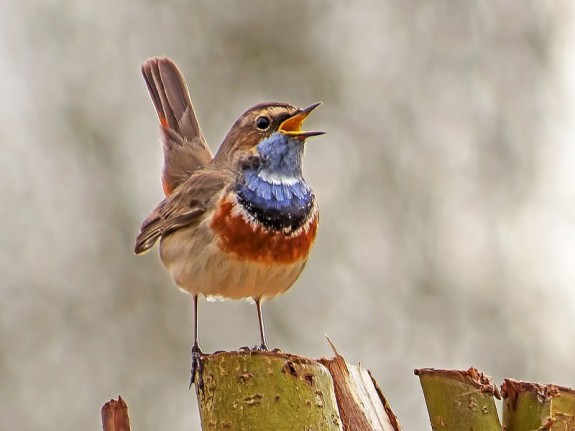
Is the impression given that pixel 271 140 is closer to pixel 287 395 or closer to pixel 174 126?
pixel 174 126

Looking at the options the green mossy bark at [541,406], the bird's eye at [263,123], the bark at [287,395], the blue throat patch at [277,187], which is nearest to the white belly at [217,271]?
the blue throat patch at [277,187]

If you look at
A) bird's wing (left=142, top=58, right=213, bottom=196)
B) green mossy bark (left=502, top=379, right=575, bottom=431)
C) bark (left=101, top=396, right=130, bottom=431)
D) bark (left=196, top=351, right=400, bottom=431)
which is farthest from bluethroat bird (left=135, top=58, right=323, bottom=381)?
green mossy bark (left=502, top=379, right=575, bottom=431)

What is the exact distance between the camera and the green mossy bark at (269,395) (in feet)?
11.1

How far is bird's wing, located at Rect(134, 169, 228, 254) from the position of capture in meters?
5.64

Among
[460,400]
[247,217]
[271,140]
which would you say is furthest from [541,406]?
[271,140]

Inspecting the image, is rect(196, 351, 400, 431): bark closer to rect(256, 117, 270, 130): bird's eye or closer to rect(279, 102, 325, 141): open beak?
rect(279, 102, 325, 141): open beak

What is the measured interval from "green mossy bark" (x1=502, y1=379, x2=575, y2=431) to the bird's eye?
2.57 m

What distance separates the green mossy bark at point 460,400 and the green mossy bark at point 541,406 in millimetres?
67

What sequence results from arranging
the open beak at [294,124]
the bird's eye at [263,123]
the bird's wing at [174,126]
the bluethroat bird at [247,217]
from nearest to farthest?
the bluethroat bird at [247,217] < the open beak at [294,124] < the bird's eye at [263,123] < the bird's wing at [174,126]

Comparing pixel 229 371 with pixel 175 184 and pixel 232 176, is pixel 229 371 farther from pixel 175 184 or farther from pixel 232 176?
pixel 175 184

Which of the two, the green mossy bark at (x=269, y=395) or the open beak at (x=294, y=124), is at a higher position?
the open beak at (x=294, y=124)

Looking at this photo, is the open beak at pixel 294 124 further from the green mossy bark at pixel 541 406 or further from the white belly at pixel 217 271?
the green mossy bark at pixel 541 406

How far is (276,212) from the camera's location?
18.0 feet

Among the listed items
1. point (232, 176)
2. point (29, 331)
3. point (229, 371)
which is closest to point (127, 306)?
point (29, 331)
